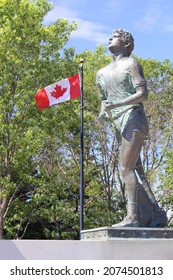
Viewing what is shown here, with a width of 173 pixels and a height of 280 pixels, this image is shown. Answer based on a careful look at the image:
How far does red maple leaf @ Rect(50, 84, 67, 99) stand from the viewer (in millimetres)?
19000

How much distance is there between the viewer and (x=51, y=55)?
2148cm

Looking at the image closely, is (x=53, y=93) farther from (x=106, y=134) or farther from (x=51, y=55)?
(x=106, y=134)

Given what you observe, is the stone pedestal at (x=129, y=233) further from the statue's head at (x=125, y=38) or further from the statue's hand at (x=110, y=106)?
the statue's head at (x=125, y=38)

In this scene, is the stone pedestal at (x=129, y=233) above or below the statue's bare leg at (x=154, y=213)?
below

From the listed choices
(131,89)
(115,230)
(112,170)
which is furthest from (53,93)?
(115,230)

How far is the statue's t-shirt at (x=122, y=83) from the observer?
8.41 meters

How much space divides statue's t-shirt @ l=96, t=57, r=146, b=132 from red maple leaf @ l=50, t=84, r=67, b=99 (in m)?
10.3

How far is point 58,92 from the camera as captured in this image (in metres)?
19.1

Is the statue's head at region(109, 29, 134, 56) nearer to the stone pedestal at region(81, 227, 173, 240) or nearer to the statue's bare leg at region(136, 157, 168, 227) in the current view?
the statue's bare leg at region(136, 157, 168, 227)

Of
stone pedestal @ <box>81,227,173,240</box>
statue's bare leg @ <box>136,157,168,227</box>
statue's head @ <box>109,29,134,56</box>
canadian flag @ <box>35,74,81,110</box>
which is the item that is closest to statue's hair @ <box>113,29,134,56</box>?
statue's head @ <box>109,29,134,56</box>

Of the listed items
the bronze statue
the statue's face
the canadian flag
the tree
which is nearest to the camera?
the bronze statue

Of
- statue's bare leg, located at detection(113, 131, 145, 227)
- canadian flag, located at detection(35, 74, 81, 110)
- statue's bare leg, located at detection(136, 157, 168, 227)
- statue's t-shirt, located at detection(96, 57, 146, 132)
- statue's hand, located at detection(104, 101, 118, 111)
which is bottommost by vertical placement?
statue's bare leg, located at detection(136, 157, 168, 227)

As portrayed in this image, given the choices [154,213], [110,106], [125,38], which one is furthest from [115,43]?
[154,213]

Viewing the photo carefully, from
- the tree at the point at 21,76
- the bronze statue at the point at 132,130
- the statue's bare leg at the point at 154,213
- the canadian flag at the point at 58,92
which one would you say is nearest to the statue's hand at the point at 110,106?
the bronze statue at the point at 132,130
